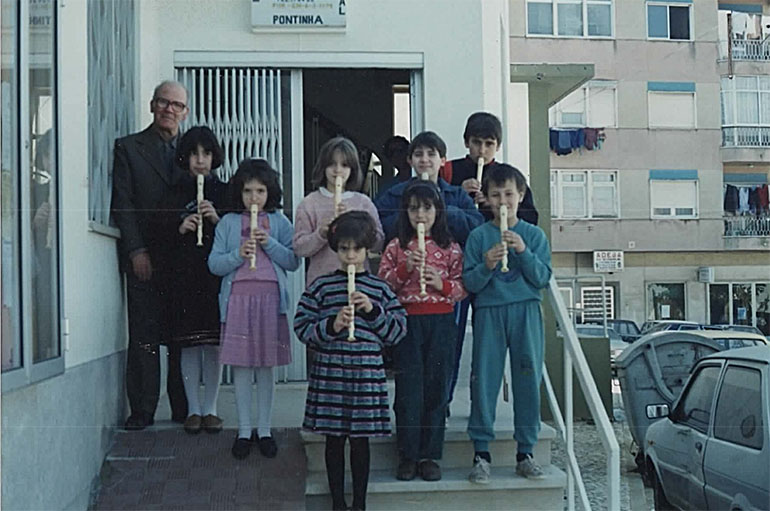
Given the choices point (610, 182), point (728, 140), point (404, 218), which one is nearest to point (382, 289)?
point (404, 218)

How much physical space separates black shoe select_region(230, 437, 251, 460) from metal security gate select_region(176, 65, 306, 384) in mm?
931

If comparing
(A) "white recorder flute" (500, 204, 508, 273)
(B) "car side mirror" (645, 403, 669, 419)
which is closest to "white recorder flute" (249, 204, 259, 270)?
(A) "white recorder flute" (500, 204, 508, 273)

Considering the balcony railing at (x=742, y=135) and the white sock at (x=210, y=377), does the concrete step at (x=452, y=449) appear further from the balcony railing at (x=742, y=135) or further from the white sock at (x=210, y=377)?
the balcony railing at (x=742, y=135)

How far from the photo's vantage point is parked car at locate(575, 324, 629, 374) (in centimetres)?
→ 331

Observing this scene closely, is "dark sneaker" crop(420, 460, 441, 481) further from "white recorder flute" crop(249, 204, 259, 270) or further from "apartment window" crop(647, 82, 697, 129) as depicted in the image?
"apartment window" crop(647, 82, 697, 129)

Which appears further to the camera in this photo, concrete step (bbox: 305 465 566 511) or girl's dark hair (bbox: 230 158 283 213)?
girl's dark hair (bbox: 230 158 283 213)

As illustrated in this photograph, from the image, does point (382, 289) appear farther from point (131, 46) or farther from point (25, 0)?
point (131, 46)

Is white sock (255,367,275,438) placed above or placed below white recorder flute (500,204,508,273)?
below

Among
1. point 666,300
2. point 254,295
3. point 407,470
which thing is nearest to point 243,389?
point 254,295

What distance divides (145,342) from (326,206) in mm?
831

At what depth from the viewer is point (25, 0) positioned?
2365 mm

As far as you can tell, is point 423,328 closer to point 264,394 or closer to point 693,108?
point 264,394

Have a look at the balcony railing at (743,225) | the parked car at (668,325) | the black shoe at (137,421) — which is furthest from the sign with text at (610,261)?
the black shoe at (137,421)

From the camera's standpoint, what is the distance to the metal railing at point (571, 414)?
273cm
